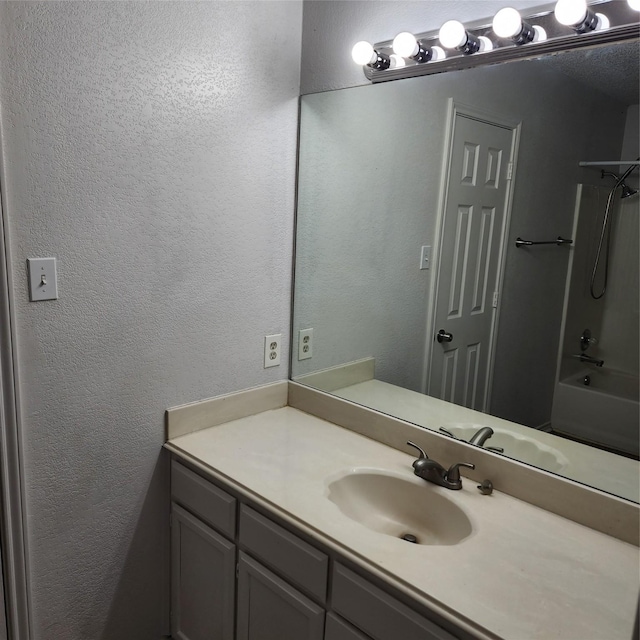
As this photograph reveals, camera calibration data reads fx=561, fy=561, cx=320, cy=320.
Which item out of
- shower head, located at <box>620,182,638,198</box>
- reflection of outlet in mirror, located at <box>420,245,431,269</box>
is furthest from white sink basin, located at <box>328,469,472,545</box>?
shower head, located at <box>620,182,638,198</box>

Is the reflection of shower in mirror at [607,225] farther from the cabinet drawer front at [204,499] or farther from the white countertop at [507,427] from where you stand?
the cabinet drawer front at [204,499]

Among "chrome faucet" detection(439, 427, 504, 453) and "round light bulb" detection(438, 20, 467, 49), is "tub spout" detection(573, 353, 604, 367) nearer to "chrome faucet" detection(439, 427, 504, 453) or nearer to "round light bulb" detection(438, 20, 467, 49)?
"chrome faucet" detection(439, 427, 504, 453)

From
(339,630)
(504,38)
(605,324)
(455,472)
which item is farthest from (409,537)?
(504,38)

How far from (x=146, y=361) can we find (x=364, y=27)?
1193 mm

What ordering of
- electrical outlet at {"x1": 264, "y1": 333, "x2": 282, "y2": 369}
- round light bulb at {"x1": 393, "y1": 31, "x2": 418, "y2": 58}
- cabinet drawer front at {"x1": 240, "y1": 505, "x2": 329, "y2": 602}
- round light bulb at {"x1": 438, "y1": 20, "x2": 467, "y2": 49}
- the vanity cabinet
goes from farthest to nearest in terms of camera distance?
electrical outlet at {"x1": 264, "y1": 333, "x2": 282, "y2": 369} → round light bulb at {"x1": 393, "y1": 31, "x2": 418, "y2": 58} → round light bulb at {"x1": 438, "y1": 20, "x2": 467, "y2": 49} → cabinet drawer front at {"x1": 240, "y1": 505, "x2": 329, "y2": 602} → the vanity cabinet

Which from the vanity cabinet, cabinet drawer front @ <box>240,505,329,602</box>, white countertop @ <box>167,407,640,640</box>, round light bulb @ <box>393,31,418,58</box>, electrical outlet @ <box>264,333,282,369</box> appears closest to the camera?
white countertop @ <box>167,407,640,640</box>

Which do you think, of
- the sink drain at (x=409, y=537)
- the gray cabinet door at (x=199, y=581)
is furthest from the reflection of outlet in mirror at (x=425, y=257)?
the gray cabinet door at (x=199, y=581)

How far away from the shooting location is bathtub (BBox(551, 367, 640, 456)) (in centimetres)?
130

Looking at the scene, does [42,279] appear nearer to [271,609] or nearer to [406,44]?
[271,609]

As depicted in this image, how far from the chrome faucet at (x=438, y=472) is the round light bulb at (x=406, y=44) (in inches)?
42.6

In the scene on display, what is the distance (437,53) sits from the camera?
153 cm

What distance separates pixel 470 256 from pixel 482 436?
50 cm

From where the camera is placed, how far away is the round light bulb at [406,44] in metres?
1.52

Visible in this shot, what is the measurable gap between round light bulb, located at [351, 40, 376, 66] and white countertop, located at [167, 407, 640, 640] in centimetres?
115
